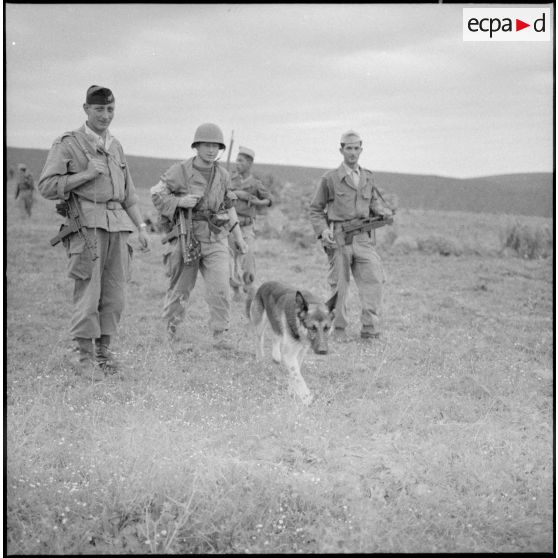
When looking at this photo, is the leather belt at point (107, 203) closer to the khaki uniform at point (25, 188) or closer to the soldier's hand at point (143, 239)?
the soldier's hand at point (143, 239)

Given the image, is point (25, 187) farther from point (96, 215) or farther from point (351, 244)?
point (96, 215)

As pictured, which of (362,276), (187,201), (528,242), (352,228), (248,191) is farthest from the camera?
(528,242)

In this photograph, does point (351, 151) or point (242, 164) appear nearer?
point (351, 151)

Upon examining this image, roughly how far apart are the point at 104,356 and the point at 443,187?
225 feet

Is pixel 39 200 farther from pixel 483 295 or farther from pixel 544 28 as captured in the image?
pixel 544 28

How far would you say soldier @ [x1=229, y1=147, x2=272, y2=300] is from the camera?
11.7m

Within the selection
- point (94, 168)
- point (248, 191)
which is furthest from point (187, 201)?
point (248, 191)

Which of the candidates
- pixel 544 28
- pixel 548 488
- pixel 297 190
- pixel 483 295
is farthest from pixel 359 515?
pixel 297 190

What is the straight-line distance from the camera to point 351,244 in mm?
9016

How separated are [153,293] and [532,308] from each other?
22.7ft

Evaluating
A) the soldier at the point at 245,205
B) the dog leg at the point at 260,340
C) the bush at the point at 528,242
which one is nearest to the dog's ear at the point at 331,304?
the dog leg at the point at 260,340

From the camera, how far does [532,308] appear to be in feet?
39.8

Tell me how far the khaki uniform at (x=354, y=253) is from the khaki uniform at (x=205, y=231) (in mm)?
1499

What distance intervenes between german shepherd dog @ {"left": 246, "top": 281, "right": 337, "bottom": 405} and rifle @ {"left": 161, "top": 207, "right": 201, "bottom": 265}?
991 mm
